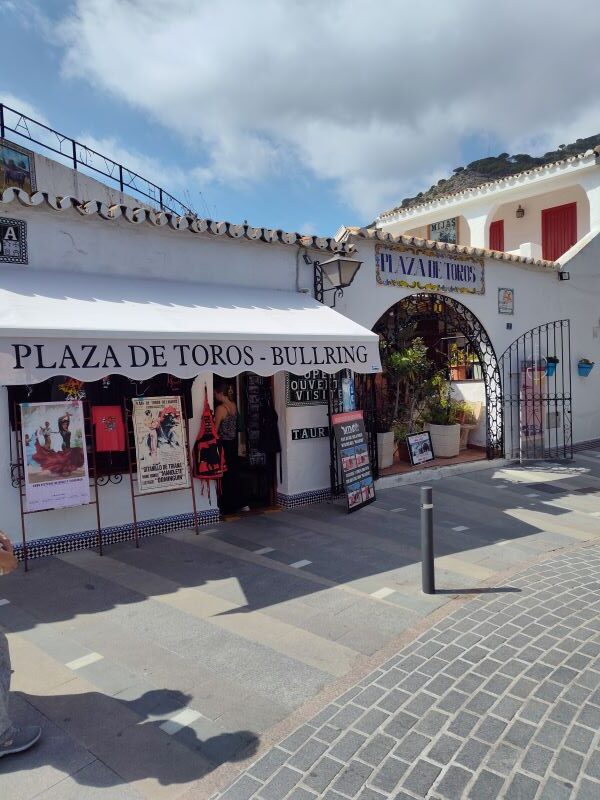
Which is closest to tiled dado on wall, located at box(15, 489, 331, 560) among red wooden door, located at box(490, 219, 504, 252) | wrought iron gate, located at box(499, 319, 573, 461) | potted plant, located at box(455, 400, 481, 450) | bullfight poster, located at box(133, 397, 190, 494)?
bullfight poster, located at box(133, 397, 190, 494)

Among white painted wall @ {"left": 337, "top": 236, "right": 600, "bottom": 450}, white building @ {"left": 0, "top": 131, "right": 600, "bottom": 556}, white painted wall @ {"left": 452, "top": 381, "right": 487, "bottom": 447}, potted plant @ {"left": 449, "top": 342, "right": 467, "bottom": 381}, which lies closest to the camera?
white building @ {"left": 0, "top": 131, "right": 600, "bottom": 556}

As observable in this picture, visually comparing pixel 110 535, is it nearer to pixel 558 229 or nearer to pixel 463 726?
pixel 463 726

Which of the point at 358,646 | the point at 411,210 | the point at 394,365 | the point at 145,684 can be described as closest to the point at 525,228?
the point at 411,210

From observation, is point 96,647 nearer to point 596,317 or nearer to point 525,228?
point 596,317

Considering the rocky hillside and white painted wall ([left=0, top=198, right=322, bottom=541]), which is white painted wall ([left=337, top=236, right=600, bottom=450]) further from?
the rocky hillside

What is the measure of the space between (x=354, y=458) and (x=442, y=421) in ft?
15.5

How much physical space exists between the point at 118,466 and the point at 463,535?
525 centimetres

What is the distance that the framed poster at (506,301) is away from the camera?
14.1m

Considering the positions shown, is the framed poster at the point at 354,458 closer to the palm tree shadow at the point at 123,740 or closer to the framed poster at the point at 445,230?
the palm tree shadow at the point at 123,740

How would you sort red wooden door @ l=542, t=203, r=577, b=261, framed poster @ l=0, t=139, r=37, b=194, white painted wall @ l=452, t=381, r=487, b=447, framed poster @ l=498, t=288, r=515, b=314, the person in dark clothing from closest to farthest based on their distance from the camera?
the person in dark clothing, framed poster @ l=0, t=139, r=37, b=194, framed poster @ l=498, t=288, r=515, b=314, white painted wall @ l=452, t=381, r=487, b=447, red wooden door @ l=542, t=203, r=577, b=261

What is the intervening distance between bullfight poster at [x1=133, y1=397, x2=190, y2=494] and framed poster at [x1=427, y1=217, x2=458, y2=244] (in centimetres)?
1522

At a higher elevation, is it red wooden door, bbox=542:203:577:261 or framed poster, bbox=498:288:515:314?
red wooden door, bbox=542:203:577:261

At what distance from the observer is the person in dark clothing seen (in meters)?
9.88

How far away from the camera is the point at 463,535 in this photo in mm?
8547
